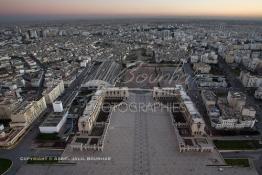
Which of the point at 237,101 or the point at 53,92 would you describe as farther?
the point at 53,92

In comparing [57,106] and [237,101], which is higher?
[237,101]

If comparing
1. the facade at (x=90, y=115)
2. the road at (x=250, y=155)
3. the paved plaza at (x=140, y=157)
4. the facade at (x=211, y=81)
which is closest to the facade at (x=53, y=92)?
the facade at (x=90, y=115)

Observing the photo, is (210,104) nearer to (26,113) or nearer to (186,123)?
(186,123)

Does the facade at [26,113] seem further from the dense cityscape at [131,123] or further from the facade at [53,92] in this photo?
the facade at [53,92]

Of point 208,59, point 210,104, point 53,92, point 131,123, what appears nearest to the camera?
point 131,123

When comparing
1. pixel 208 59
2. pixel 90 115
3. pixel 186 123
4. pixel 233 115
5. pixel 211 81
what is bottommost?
pixel 186 123

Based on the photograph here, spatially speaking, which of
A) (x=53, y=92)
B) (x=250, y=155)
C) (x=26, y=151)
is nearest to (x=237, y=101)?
(x=250, y=155)

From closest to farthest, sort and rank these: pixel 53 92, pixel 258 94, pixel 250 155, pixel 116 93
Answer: pixel 250 155 → pixel 116 93 → pixel 53 92 → pixel 258 94

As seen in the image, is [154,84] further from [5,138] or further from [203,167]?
[5,138]

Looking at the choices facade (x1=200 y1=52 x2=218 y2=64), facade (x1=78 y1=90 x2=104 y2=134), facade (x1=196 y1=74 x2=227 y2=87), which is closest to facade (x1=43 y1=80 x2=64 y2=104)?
facade (x1=78 y1=90 x2=104 y2=134)
